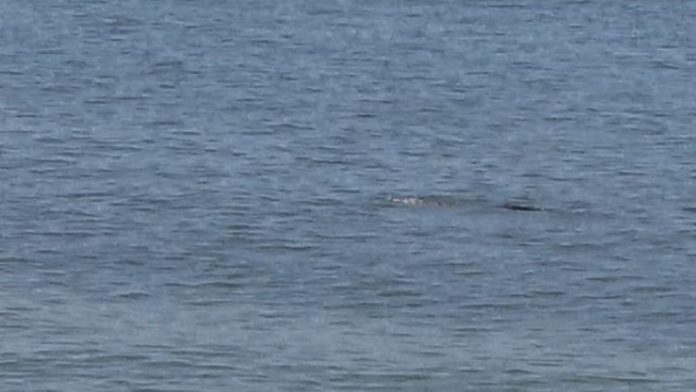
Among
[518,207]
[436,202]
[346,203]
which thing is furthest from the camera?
[436,202]

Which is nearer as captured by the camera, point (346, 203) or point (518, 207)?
point (518, 207)

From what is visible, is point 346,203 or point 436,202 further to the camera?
point 436,202

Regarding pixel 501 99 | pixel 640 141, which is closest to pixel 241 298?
pixel 640 141

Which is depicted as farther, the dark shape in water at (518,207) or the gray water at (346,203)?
the dark shape in water at (518,207)

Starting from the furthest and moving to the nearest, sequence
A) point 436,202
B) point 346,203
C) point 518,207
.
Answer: point 436,202 → point 346,203 → point 518,207

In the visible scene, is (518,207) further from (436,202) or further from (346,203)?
(346,203)

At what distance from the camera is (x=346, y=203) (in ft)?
89.8

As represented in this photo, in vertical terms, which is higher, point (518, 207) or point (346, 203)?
point (346, 203)

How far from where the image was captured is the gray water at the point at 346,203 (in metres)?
21.4

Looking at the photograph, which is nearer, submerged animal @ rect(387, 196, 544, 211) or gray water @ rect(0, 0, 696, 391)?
gray water @ rect(0, 0, 696, 391)

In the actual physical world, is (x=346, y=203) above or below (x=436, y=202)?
above

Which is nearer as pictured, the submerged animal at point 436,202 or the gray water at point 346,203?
the gray water at point 346,203

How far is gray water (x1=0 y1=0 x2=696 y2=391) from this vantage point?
70.2 ft

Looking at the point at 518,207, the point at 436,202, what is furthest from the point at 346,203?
the point at 518,207
